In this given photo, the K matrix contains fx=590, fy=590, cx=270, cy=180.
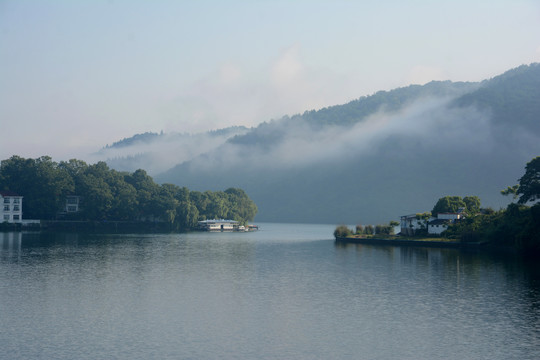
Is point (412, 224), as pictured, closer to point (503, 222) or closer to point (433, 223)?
point (433, 223)

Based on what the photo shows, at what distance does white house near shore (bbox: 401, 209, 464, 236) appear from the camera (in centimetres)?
16312

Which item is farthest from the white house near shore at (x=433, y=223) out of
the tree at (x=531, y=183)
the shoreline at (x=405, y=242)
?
the tree at (x=531, y=183)

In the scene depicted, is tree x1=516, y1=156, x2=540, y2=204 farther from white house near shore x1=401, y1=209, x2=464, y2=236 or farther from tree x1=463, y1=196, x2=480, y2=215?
tree x1=463, y1=196, x2=480, y2=215

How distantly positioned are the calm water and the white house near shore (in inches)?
2876

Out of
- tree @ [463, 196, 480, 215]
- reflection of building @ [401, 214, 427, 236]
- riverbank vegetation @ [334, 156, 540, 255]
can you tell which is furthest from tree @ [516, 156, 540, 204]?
reflection of building @ [401, 214, 427, 236]

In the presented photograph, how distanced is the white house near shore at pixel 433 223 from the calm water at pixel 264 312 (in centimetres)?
7305

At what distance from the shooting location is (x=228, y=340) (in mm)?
41719

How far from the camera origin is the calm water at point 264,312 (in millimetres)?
39344

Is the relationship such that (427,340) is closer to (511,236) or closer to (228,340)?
(228,340)

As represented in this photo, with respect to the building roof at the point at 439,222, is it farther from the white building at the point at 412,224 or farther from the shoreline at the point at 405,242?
the shoreline at the point at 405,242

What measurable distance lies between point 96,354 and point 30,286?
30614 millimetres

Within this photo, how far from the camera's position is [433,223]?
166m

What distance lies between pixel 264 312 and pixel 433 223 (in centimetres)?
12293

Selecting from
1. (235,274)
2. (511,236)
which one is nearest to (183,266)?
(235,274)
